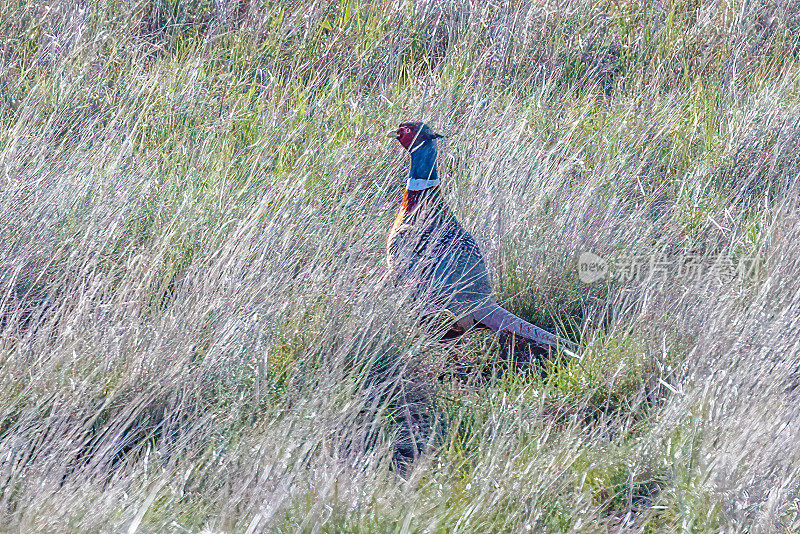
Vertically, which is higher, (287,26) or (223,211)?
(287,26)

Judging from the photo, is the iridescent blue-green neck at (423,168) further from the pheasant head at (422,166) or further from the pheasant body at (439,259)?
the pheasant body at (439,259)

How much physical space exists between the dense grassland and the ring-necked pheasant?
0.14m

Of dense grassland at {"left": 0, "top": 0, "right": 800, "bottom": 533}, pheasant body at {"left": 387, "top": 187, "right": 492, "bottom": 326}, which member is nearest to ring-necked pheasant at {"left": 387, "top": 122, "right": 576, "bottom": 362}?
pheasant body at {"left": 387, "top": 187, "right": 492, "bottom": 326}

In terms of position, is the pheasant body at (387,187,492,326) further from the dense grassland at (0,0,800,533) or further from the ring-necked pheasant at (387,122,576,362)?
the dense grassland at (0,0,800,533)

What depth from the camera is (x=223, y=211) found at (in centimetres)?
324

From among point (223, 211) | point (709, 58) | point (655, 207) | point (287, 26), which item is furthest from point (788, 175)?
point (287, 26)

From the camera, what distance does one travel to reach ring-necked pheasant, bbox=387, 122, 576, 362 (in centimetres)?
288

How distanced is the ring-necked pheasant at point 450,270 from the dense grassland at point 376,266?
14 cm

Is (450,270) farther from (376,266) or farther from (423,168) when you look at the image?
(423,168)

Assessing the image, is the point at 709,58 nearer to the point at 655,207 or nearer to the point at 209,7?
the point at 655,207

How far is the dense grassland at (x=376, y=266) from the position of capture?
Result: 78.5 inches

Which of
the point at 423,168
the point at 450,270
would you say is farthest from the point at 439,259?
the point at 423,168

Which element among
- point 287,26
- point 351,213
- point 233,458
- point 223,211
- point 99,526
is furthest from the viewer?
point 287,26

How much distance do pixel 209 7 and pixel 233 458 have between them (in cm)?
406
